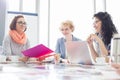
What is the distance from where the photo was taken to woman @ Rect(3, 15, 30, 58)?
2.81 meters

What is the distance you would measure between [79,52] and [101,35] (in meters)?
0.87

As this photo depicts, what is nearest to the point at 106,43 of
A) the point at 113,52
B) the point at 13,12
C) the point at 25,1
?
the point at 113,52

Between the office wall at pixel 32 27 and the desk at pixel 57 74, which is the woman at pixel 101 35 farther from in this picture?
the office wall at pixel 32 27

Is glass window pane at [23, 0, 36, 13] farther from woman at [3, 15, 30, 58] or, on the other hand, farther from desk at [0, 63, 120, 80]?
desk at [0, 63, 120, 80]

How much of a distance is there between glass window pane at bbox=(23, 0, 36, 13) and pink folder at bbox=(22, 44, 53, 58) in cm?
243

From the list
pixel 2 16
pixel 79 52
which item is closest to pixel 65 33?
pixel 79 52

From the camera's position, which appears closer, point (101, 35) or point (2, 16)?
point (101, 35)

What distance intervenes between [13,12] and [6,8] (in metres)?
0.17

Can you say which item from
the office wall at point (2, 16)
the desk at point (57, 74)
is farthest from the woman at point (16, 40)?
the desk at point (57, 74)

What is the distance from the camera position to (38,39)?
434 centimetres

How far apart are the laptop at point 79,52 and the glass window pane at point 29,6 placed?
267 centimetres

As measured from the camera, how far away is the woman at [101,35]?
250cm

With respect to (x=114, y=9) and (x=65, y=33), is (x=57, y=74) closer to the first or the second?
(x=65, y=33)

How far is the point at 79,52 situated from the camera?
1.91 meters
